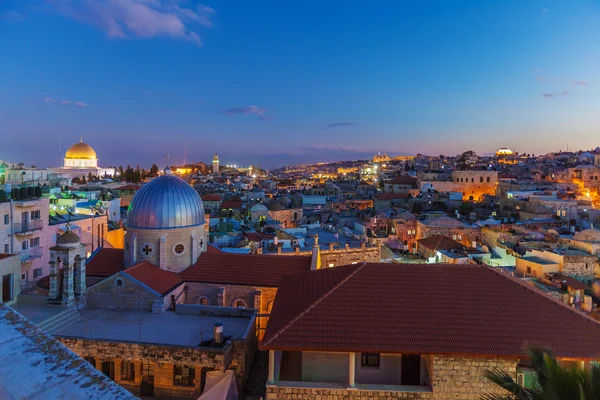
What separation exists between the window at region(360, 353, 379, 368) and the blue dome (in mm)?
12003

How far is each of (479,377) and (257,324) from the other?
9761mm

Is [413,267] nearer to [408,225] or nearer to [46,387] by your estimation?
[46,387]

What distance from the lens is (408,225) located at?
44.4 meters

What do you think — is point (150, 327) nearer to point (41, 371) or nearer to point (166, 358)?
point (166, 358)

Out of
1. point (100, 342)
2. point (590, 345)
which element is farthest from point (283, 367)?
point (590, 345)

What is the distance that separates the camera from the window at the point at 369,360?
37.0ft

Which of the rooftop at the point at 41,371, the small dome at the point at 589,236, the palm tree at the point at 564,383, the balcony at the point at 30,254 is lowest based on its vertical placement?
the balcony at the point at 30,254

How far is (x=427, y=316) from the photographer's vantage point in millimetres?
10633

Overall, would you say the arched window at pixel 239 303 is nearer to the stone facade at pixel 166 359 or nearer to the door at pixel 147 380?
the stone facade at pixel 166 359

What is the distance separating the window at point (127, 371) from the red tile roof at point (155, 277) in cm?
381

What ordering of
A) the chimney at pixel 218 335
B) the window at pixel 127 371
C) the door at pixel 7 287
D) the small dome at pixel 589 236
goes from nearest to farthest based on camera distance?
the chimney at pixel 218 335, the window at pixel 127 371, the door at pixel 7 287, the small dome at pixel 589 236

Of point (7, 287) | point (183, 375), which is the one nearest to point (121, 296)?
point (7, 287)

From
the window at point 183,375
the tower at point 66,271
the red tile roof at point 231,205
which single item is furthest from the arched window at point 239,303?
the red tile roof at point 231,205

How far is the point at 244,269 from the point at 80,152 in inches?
3972
